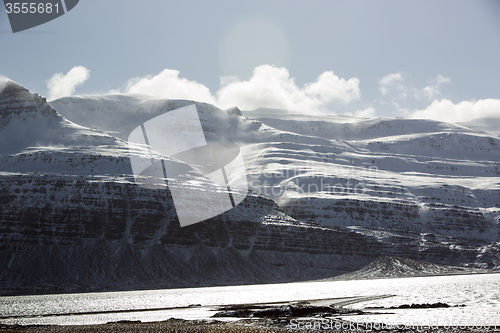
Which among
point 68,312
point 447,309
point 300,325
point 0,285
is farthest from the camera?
point 0,285

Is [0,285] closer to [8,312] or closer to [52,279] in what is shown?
[52,279]

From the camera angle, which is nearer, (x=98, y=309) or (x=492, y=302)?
(x=492, y=302)

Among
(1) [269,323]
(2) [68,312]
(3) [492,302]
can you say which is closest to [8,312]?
(2) [68,312]

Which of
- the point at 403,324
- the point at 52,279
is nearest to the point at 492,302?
the point at 403,324

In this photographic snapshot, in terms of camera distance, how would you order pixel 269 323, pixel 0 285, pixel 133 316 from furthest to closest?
pixel 0 285
pixel 133 316
pixel 269 323

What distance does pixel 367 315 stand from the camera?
78.6m

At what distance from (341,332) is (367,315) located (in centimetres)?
2008

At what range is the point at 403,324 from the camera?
212 ft

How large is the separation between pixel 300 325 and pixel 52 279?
6212 inches

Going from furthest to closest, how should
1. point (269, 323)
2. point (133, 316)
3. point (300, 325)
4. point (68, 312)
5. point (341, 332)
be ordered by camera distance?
point (68, 312), point (133, 316), point (269, 323), point (300, 325), point (341, 332)

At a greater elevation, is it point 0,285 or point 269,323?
point 269,323

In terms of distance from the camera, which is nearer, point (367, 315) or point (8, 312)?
point (367, 315)

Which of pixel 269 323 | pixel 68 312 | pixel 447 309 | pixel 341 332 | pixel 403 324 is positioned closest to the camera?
pixel 341 332

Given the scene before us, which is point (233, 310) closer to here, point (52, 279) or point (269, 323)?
point (269, 323)
